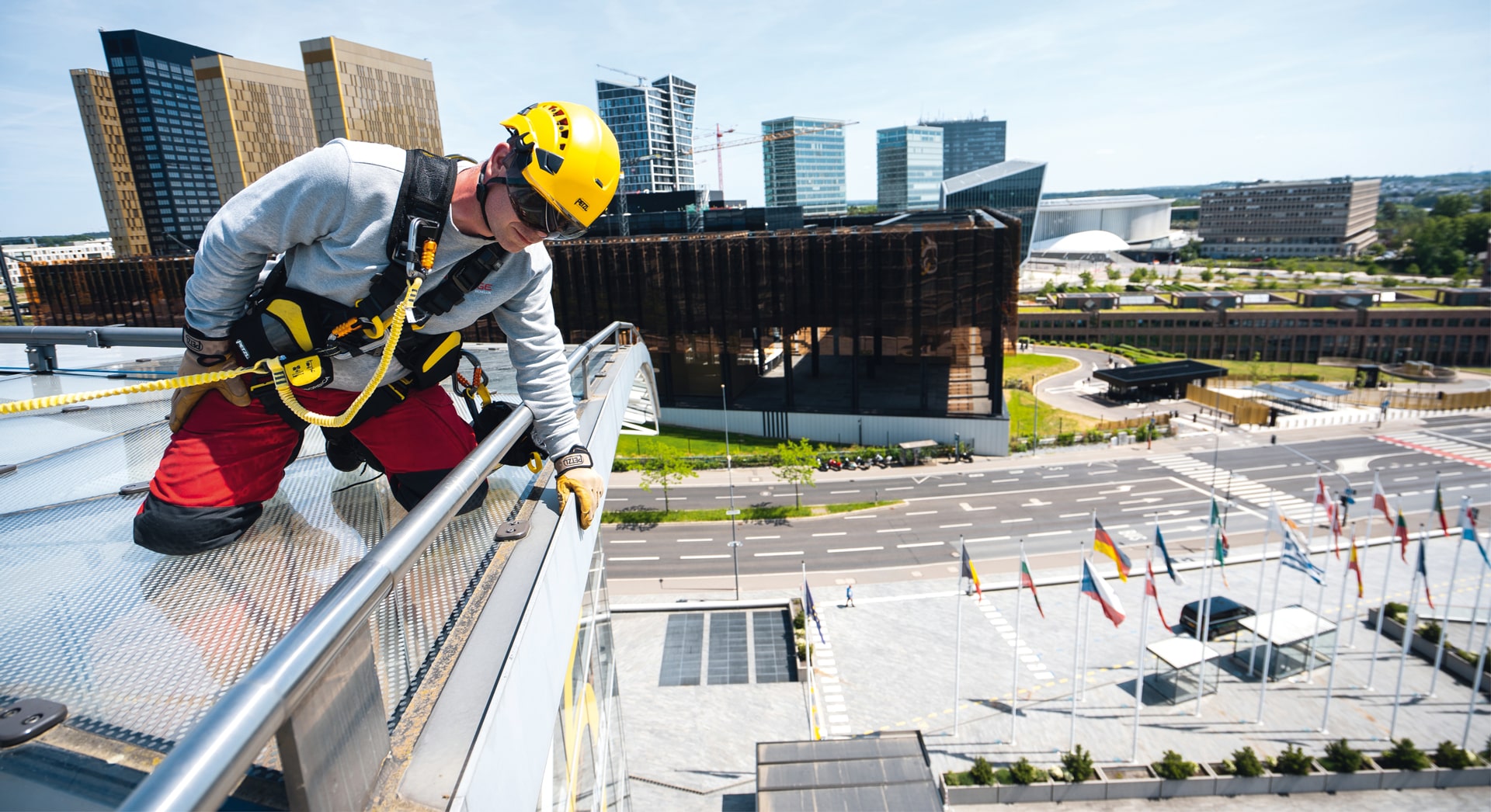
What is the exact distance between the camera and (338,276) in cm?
357

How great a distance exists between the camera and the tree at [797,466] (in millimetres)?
35562

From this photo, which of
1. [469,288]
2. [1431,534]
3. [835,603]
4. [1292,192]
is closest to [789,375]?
[835,603]

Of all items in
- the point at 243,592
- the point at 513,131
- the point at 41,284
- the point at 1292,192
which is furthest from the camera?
the point at 1292,192

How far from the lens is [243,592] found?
2.96m

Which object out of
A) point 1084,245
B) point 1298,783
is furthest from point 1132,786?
point 1084,245

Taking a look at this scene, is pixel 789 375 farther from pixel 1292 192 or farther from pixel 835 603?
pixel 1292 192

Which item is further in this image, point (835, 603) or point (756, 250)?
point (756, 250)

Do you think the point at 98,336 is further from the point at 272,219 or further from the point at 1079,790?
the point at 1079,790

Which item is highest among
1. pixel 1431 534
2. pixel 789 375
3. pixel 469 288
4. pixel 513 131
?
pixel 513 131

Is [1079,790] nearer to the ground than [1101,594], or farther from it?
nearer to the ground

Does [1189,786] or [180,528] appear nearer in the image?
[180,528]

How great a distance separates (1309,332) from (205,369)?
98.2 m

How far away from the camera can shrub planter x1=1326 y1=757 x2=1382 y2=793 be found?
1744 cm

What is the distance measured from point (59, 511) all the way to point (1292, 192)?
204 meters
